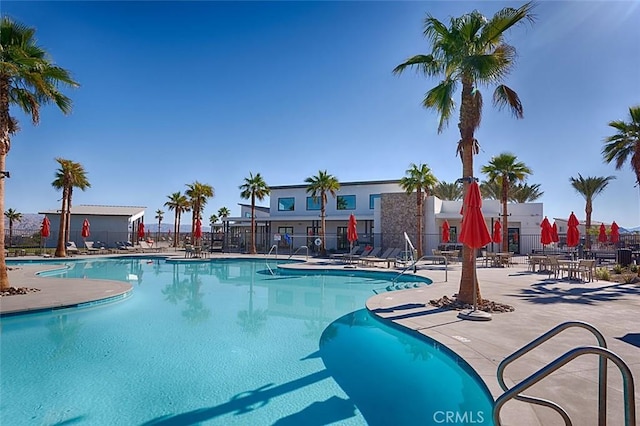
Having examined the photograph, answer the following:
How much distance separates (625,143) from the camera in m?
17.2

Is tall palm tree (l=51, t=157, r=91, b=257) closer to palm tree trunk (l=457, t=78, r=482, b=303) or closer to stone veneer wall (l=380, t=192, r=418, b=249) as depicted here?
stone veneer wall (l=380, t=192, r=418, b=249)

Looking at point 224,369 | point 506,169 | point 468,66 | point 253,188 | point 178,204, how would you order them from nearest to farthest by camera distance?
point 224,369
point 468,66
point 506,169
point 253,188
point 178,204

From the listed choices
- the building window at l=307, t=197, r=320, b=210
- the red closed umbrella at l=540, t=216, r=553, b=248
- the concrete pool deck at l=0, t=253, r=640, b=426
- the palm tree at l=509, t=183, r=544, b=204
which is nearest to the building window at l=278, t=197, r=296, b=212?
the building window at l=307, t=197, r=320, b=210

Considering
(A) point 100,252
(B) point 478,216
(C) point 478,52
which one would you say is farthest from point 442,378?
(A) point 100,252

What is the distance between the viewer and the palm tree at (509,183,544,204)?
127ft

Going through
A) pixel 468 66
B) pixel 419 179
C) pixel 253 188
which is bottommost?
pixel 419 179

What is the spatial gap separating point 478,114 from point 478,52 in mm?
1542

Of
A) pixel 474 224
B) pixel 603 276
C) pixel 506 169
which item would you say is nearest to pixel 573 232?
pixel 603 276

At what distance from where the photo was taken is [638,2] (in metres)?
10.2

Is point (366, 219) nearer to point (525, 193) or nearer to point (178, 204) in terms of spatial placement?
point (525, 193)

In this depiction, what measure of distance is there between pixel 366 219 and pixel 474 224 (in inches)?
950

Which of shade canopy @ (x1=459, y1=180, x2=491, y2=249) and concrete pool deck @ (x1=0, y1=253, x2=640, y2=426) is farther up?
shade canopy @ (x1=459, y1=180, x2=491, y2=249)

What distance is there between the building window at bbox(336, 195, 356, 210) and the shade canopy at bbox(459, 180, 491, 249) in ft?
84.1

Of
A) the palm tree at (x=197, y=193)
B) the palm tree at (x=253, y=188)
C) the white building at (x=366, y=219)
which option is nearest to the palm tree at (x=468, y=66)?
the white building at (x=366, y=219)
